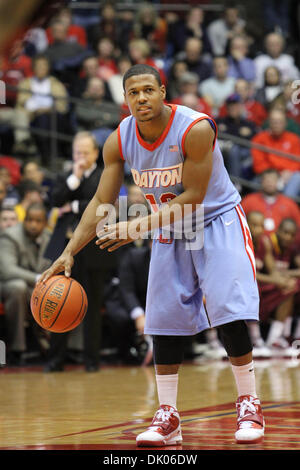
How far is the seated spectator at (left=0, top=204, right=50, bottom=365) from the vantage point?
7.68 metres

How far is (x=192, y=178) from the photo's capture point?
3.23 m

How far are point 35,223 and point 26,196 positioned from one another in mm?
999

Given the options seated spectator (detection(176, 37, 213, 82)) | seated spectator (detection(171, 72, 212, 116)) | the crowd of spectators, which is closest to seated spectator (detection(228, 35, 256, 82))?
the crowd of spectators

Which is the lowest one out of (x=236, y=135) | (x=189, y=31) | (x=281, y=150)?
(x=281, y=150)

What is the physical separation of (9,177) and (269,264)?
3298 mm

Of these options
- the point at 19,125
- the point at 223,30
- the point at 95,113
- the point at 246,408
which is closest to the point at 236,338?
the point at 246,408

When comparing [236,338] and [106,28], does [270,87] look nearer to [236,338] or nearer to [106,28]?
[106,28]

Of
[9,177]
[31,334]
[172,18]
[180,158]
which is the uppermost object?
[172,18]

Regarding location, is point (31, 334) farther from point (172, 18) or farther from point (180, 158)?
point (172, 18)

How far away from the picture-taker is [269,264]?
8.87m

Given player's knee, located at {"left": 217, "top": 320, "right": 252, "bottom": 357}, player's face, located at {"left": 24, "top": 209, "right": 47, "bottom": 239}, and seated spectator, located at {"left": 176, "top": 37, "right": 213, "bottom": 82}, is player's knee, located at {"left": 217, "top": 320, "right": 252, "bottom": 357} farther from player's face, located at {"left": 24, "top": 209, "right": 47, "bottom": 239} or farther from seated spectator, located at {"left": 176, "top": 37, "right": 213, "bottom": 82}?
seated spectator, located at {"left": 176, "top": 37, "right": 213, "bottom": 82}

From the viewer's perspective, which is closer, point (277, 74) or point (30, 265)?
point (30, 265)

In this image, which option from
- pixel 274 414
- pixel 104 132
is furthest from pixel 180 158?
pixel 104 132

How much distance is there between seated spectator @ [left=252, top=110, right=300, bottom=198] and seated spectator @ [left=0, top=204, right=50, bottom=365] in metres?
3.75
